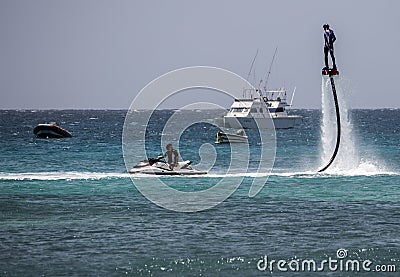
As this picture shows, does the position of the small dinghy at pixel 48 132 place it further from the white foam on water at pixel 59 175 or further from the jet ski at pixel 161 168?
the jet ski at pixel 161 168

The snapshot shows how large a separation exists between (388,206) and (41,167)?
31.3m

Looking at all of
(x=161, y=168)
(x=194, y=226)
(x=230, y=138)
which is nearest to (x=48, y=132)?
(x=230, y=138)

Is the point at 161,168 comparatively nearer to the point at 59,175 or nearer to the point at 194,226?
the point at 59,175

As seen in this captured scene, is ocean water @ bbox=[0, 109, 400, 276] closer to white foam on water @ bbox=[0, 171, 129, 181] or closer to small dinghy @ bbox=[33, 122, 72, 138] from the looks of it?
white foam on water @ bbox=[0, 171, 129, 181]

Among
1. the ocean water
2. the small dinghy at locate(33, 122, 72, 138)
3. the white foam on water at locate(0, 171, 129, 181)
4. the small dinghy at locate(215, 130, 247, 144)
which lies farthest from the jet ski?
the small dinghy at locate(33, 122, 72, 138)

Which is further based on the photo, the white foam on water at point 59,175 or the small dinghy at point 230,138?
the small dinghy at point 230,138

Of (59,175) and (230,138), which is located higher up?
(230,138)

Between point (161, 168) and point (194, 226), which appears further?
point (161, 168)

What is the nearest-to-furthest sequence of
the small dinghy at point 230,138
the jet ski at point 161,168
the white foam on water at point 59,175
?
the jet ski at point 161,168 → the white foam on water at point 59,175 → the small dinghy at point 230,138

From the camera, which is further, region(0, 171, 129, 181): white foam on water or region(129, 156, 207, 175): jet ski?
region(0, 171, 129, 181): white foam on water

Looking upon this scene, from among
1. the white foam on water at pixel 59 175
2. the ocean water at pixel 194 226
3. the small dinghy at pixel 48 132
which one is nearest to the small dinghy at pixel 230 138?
the small dinghy at pixel 48 132

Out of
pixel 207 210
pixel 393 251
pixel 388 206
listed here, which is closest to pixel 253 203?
pixel 207 210

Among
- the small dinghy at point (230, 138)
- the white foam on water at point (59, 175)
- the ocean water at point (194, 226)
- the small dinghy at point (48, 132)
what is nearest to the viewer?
the ocean water at point (194, 226)

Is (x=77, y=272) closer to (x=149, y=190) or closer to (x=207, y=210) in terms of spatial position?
(x=207, y=210)
